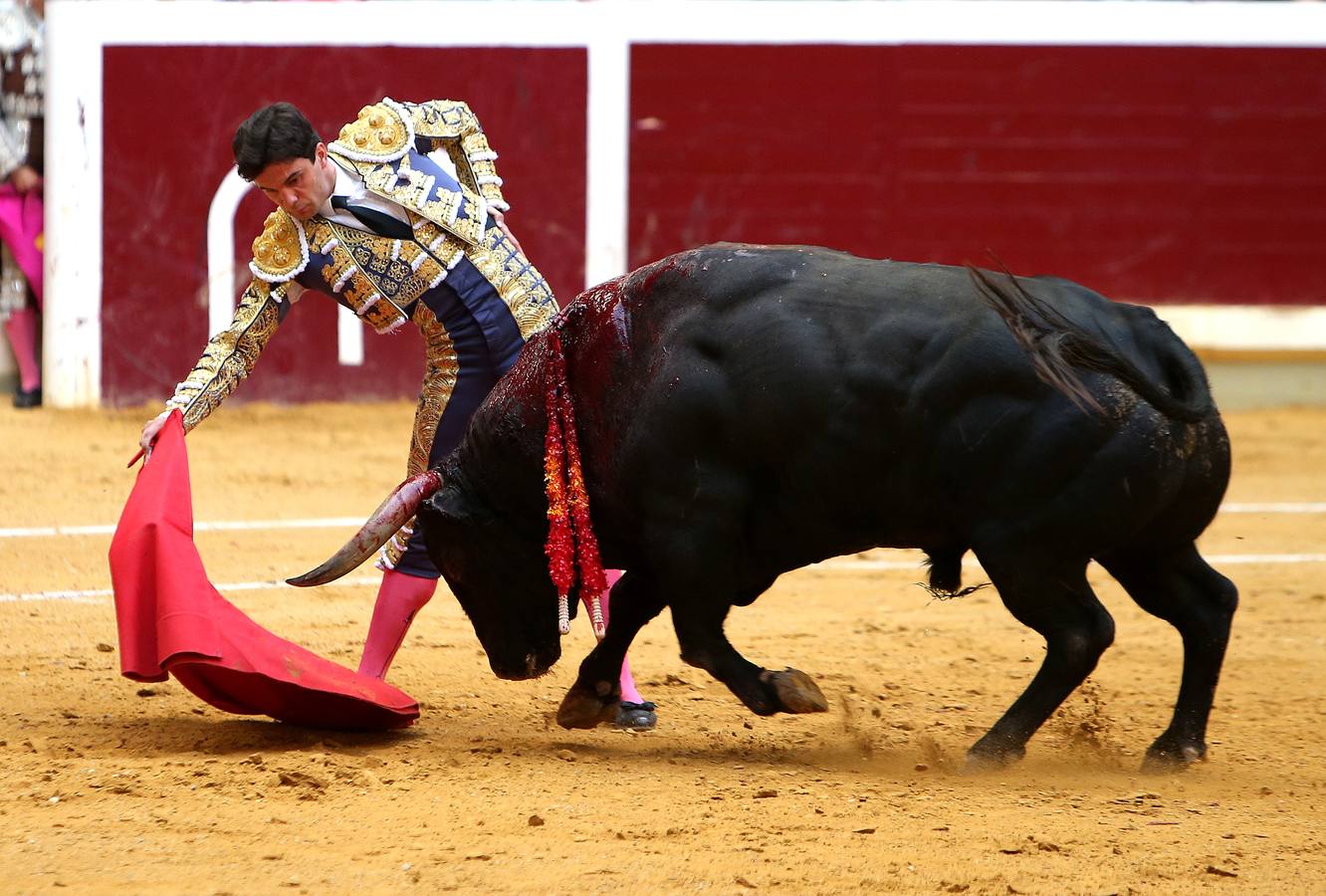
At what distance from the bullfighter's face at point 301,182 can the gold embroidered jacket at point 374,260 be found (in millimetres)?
59

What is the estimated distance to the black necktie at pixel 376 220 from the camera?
381 cm

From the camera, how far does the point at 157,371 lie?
8516 mm

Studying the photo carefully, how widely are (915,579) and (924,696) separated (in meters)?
1.62

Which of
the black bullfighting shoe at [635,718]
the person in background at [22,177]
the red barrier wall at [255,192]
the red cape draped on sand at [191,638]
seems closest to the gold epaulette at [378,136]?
the red cape draped on sand at [191,638]

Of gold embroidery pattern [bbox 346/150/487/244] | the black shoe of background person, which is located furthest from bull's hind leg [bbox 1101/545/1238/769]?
the black shoe of background person

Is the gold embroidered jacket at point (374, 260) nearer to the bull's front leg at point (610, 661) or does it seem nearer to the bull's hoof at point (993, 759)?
the bull's front leg at point (610, 661)

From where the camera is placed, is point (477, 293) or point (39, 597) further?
point (39, 597)

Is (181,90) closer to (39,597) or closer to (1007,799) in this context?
(39,597)

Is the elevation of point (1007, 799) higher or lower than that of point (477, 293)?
lower

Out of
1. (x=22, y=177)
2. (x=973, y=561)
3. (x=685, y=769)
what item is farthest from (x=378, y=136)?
(x=22, y=177)

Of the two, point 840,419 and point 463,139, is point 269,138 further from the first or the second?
point 840,419

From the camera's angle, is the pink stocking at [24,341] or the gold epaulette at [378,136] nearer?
the gold epaulette at [378,136]

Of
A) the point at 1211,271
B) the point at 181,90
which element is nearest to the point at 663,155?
the point at 181,90

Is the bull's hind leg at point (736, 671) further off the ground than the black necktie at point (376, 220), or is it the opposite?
the black necktie at point (376, 220)
